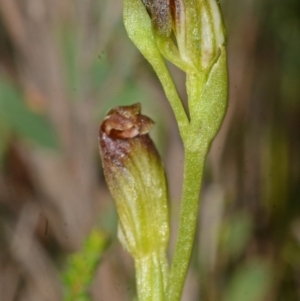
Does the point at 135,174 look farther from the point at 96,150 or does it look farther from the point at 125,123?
the point at 96,150

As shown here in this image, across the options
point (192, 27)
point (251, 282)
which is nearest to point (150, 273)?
point (192, 27)

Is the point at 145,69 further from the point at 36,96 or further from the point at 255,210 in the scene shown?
the point at 255,210

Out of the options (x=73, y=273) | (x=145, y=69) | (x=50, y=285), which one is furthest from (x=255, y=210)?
(x=73, y=273)

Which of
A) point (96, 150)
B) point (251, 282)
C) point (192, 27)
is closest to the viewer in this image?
point (192, 27)

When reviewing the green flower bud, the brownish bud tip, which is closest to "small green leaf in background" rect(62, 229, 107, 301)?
the brownish bud tip

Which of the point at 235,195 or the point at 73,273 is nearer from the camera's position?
the point at 73,273

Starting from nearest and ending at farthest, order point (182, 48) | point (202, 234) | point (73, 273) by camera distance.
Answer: point (182, 48)
point (73, 273)
point (202, 234)

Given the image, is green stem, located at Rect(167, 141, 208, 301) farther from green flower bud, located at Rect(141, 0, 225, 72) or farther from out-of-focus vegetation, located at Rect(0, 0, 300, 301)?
out-of-focus vegetation, located at Rect(0, 0, 300, 301)

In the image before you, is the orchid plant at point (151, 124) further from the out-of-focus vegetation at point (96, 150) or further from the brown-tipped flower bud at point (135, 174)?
the out-of-focus vegetation at point (96, 150)

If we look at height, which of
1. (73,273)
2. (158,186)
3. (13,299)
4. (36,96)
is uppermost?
(36,96)
